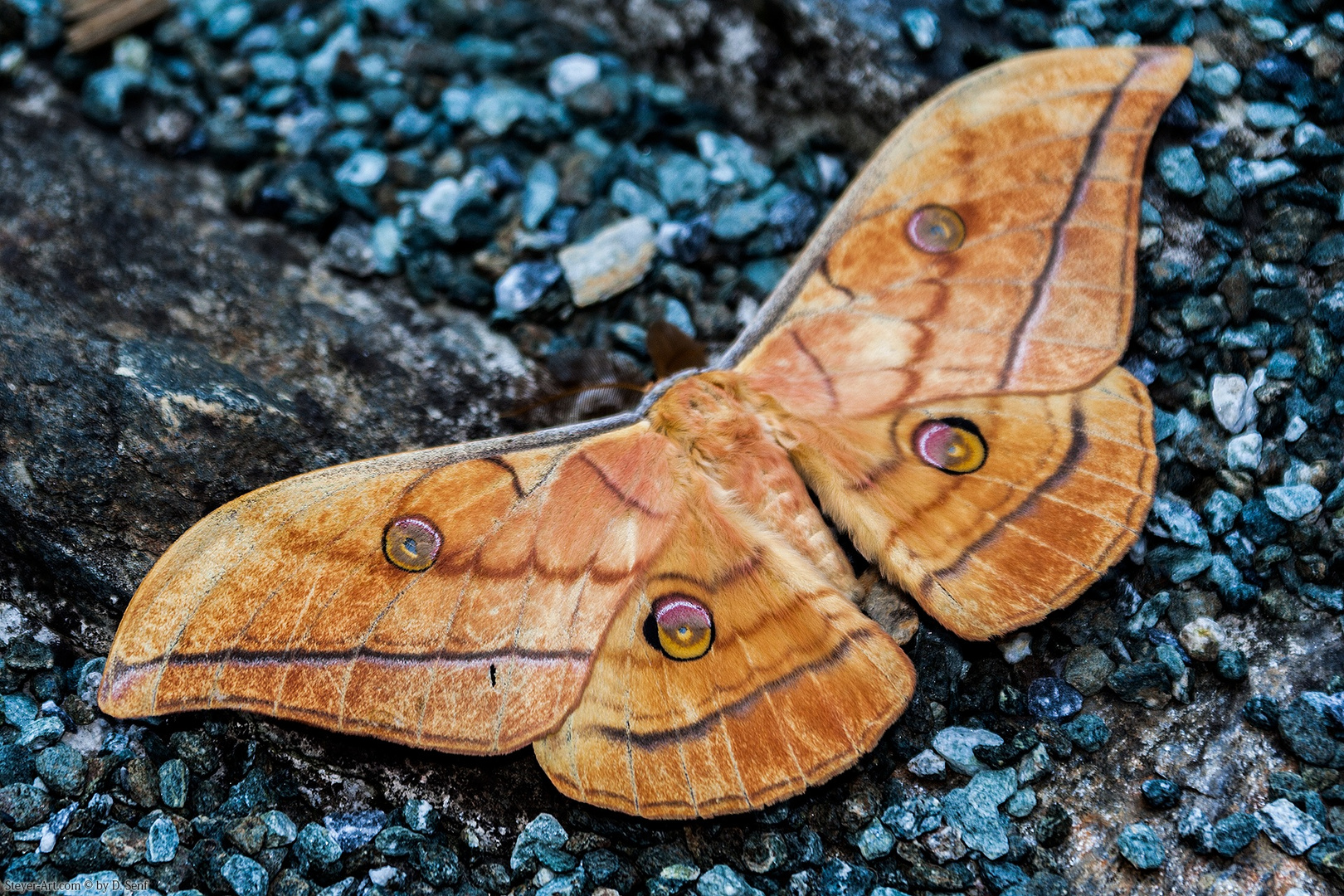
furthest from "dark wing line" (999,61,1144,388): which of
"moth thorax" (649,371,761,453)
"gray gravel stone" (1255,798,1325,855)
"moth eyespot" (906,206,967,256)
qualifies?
"gray gravel stone" (1255,798,1325,855)

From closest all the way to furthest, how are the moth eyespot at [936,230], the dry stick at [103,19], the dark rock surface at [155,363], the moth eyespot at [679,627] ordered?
the moth eyespot at [679,627], the moth eyespot at [936,230], the dark rock surface at [155,363], the dry stick at [103,19]

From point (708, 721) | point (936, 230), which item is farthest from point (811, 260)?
point (708, 721)

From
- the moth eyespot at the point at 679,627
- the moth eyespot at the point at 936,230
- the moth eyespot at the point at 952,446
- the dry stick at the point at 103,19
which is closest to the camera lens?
the moth eyespot at the point at 679,627

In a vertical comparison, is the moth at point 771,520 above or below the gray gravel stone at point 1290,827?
above

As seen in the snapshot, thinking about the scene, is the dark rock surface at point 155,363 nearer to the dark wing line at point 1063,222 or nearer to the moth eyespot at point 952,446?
the moth eyespot at point 952,446

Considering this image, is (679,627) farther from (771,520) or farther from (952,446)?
(952,446)

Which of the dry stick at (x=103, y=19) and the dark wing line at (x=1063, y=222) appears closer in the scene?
the dark wing line at (x=1063, y=222)

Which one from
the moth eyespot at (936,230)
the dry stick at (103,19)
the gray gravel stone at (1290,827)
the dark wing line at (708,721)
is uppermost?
the dry stick at (103,19)

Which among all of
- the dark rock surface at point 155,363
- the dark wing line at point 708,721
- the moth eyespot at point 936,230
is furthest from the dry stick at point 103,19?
the dark wing line at point 708,721
